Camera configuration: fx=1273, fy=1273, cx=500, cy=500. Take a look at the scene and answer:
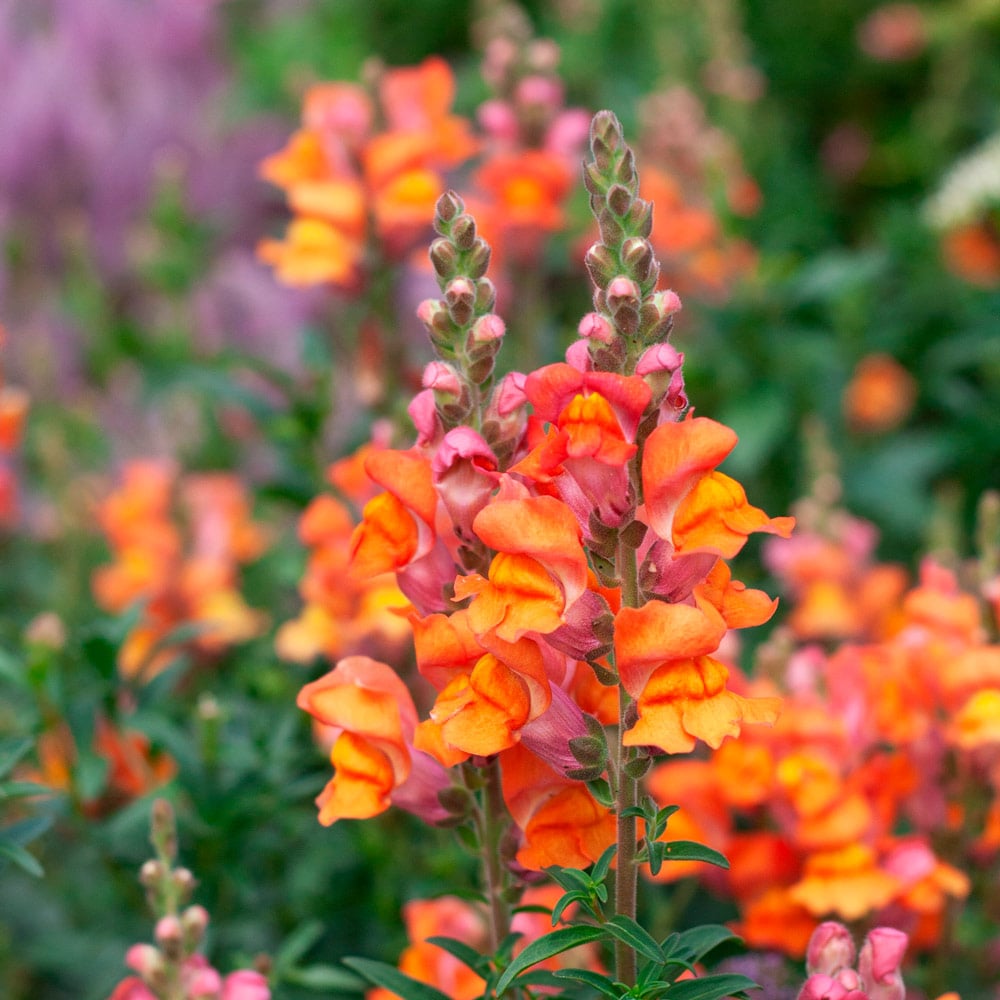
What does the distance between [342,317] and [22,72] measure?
223 centimetres

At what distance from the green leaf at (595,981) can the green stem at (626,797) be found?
3cm

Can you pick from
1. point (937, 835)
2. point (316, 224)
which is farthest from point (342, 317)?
point (937, 835)

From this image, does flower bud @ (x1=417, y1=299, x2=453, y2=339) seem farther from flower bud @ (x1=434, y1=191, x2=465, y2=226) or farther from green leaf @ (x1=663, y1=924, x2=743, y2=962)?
green leaf @ (x1=663, y1=924, x2=743, y2=962)

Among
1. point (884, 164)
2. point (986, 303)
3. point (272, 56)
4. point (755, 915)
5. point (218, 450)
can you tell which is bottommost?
point (755, 915)

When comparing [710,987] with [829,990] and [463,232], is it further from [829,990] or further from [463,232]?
[463,232]

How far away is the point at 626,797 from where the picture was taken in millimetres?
792

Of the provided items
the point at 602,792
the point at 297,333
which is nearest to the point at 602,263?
the point at 602,792

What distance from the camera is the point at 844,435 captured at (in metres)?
2.14

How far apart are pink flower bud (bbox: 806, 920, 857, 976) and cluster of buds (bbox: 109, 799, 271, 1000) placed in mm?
378

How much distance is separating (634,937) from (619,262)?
40 cm

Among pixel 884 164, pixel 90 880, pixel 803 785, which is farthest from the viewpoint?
pixel 884 164

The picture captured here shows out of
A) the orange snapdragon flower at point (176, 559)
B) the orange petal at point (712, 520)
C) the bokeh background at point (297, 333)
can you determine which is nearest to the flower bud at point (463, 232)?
the orange petal at point (712, 520)

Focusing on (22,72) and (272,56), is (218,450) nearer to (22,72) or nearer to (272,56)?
(22,72)

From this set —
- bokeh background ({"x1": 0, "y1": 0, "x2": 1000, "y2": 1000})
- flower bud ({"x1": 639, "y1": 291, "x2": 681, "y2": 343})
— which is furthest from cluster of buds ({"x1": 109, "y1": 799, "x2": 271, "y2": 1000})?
flower bud ({"x1": 639, "y1": 291, "x2": 681, "y2": 343})
